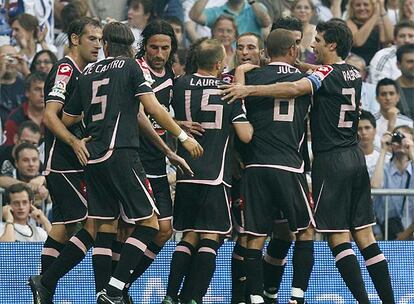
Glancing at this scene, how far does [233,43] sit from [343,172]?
18.7 feet

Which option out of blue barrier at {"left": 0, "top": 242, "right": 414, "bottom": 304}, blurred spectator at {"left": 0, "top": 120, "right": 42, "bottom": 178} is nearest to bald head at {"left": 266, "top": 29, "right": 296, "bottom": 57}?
blue barrier at {"left": 0, "top": 242, "right": 414, "bottom": 304}

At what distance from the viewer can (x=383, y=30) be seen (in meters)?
19.3

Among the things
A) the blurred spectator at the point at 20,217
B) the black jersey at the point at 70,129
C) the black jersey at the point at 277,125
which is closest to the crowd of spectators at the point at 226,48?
the blurred spectator at the point at 20,217

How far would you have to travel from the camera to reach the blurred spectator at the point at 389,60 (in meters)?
18.9

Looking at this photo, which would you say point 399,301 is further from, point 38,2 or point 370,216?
point 38,2

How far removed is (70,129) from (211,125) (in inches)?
50.8

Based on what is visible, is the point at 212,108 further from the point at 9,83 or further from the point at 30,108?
the point at 9,83

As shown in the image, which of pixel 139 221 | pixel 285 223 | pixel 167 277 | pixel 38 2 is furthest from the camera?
pixel 38 2

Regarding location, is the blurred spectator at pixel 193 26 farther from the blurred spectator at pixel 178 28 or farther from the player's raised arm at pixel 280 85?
the player's raised arm at pixel 280 85

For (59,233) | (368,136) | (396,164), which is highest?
(59,233)

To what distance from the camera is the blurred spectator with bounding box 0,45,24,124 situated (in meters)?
17.9

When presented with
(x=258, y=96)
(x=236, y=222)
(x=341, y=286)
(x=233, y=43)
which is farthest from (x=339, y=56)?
(x=233, y=43)

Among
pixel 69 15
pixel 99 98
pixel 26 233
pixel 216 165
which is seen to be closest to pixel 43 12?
pixel 69 15

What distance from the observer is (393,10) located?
65.0ft
